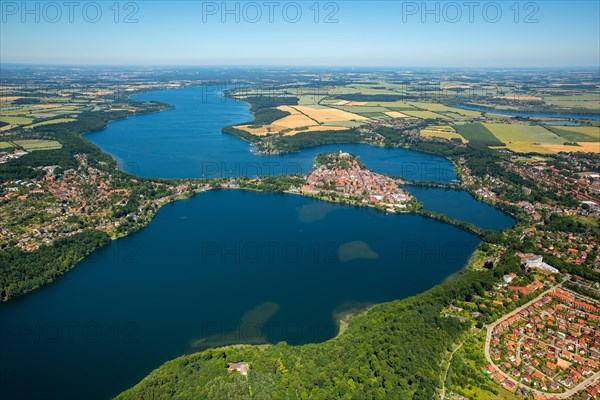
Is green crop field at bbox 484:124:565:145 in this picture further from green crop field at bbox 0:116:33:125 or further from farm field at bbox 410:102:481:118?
green crop field at bbox 0:116:33:125

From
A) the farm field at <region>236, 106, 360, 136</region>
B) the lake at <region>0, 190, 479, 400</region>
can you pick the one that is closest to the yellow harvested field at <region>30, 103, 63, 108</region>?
the farm field at <region>236, 106, 360, 136</region>

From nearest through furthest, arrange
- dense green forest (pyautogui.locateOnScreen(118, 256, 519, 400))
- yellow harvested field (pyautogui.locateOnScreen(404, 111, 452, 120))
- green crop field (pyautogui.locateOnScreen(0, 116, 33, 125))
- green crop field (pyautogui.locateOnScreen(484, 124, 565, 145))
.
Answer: dense green forest (pyautogui.locateOnScreen(118, 256, 519, 400)) → green crop field (pyautogui.locateOnScreen(484, 124, 565, 145)) → green crop field (pyautogui.locateOnScreen(0, 116, 33, 125)) → yellow harvested field (pyautogui.locateOnScreen(404, 111, 452, 120))

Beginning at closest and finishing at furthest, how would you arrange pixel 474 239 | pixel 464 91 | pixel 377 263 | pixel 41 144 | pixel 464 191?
1. pixel 377 263
2. pixel 474 239
3. pixel 464 191
4. pixel 41 144
5. pixel 464 91

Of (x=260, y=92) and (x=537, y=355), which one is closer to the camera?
(x=537, y=355)

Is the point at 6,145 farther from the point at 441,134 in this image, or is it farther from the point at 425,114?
the point at 425,114

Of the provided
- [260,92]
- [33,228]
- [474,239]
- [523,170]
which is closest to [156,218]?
[33,228]

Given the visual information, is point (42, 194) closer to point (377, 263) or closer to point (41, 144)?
point (41, 144)
